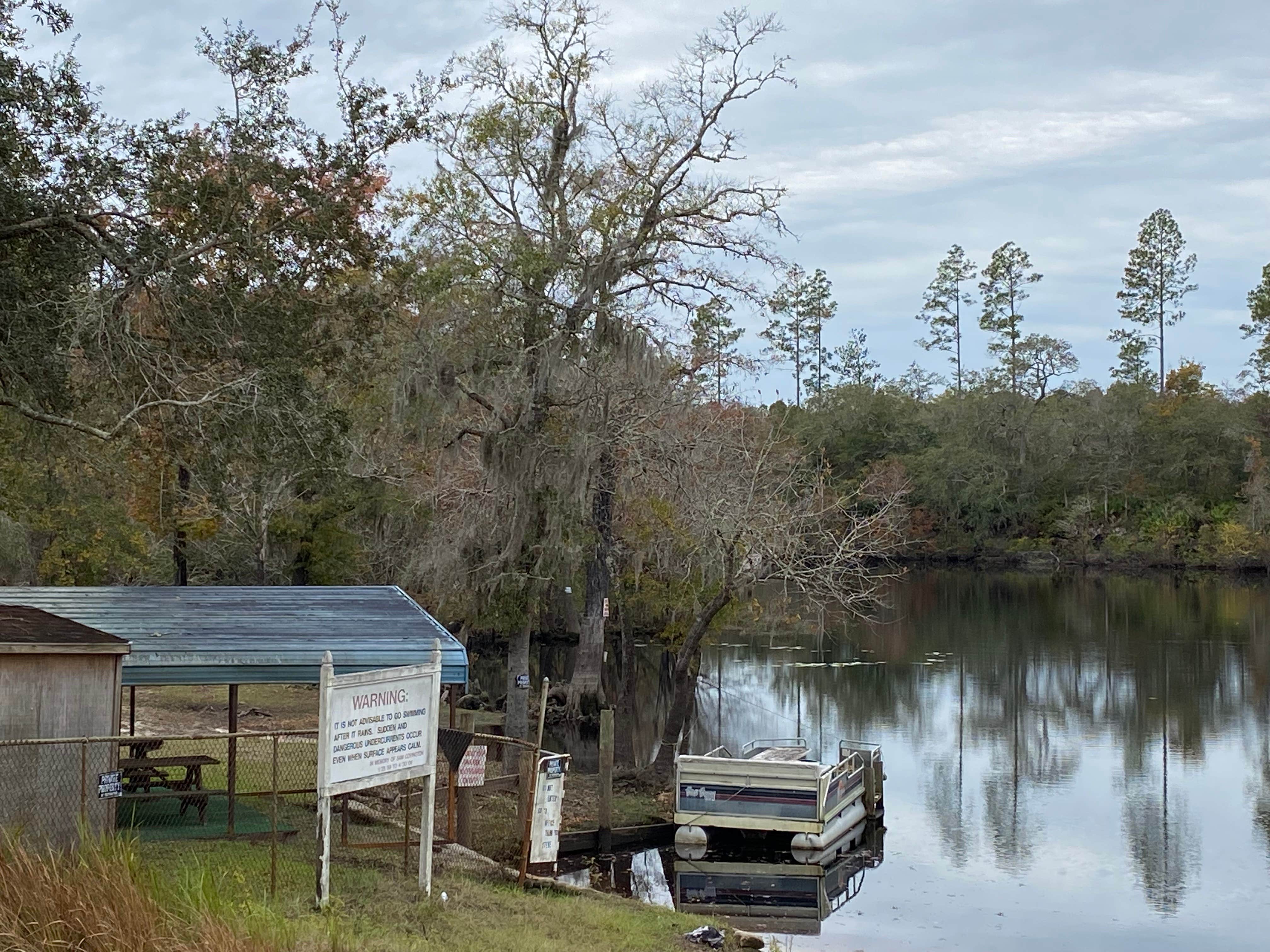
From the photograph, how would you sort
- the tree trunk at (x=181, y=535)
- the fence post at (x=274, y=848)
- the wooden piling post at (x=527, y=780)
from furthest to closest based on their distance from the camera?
the tree trunk at (x=181, y=535), the wooden piling post at (x=527, y=780), the fence post at (x=274, y=848)

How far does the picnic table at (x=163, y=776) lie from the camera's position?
1260cm

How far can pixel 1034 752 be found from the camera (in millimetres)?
27000

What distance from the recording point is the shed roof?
34.4 feet

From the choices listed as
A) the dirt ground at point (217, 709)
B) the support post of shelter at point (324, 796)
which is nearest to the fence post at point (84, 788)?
the support post of shelter at point (324, 796)

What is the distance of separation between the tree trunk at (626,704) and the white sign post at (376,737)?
14435mm

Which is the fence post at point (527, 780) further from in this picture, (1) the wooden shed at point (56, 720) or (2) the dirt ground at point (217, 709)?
(2) the dirt ground at point (217, 709)

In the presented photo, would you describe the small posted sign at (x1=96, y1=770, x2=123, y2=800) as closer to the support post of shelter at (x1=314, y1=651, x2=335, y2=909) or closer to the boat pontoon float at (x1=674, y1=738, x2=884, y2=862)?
the support post of shelter at (x1=314, y1=651, x2=335, y2=909)

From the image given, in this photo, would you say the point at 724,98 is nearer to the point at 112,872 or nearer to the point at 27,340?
the point at 27,340

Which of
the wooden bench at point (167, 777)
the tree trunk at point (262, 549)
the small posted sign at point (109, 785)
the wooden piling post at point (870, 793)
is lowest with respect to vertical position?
the wooden piling post at point (870, 793)

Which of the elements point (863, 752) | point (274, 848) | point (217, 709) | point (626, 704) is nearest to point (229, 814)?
point (274, 848)

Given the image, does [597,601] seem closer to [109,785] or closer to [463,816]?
[463,816]

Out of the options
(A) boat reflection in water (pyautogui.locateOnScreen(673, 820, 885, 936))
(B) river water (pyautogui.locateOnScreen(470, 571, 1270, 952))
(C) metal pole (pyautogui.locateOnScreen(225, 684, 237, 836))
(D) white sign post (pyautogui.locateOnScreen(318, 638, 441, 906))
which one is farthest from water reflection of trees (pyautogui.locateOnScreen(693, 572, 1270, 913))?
(D) white sign post (pyautogui.locateOnScreen(318, 638, 441, 906))

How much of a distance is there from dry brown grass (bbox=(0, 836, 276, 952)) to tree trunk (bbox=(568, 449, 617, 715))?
15.0 m

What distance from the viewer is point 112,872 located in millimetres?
8359
